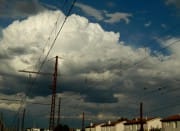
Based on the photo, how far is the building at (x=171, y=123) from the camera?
7431 cm

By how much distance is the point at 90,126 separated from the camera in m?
139

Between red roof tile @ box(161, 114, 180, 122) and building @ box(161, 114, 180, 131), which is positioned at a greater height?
red roof tile @ box(161, 114, 180, 122)

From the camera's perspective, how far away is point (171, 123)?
76875 mm

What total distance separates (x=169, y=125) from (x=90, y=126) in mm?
64673

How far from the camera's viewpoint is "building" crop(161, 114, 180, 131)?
74.3 meters

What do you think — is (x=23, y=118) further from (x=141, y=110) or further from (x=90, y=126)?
(x=141, y=110)

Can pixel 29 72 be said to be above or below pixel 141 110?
above

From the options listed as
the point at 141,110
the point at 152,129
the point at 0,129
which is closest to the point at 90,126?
the point at 152,129

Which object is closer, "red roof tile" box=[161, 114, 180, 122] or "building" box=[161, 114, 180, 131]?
"building" box=[161, 114, 180, 131]

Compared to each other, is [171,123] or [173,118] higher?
[173,118]

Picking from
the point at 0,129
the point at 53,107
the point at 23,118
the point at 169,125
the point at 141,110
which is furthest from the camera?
the point at 23,118

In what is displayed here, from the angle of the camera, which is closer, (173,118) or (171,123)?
(173,118)

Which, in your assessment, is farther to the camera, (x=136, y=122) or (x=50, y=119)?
(x=136, y=122)

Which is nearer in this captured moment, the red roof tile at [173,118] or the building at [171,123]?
the building at [171,123]
